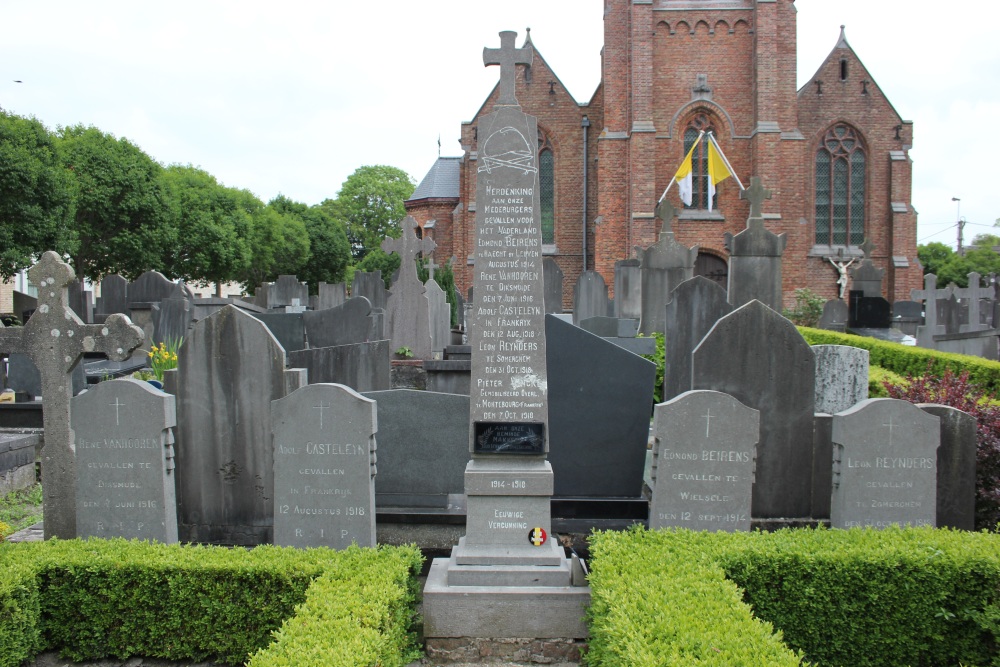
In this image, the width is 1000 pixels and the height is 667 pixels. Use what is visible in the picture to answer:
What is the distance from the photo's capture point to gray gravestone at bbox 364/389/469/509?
21.9 feet

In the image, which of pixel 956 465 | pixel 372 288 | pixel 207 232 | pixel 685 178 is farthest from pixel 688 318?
pixel 207 232

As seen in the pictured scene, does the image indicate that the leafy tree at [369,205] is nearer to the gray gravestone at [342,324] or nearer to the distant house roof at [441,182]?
the distant house roof at [441,182]

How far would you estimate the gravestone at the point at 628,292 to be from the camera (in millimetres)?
18828

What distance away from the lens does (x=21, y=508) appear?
7.56m

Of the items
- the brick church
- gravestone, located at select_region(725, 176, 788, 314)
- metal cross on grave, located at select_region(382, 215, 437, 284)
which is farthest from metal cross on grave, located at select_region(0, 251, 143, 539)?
the brick church

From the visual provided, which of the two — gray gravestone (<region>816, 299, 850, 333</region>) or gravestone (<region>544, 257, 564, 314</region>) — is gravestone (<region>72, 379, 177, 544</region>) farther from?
gray gravestone (<region>816, 299, 850, 333</region>)

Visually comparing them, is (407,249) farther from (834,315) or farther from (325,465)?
(834,315)

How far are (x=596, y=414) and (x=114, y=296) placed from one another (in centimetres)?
1425

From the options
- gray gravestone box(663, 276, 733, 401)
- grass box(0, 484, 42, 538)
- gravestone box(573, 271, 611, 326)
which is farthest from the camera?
gravestone box(573, 271, 611, 326)

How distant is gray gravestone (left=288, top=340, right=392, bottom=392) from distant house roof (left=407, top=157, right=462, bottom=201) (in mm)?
27087

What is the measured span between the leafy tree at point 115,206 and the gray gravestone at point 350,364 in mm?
22140

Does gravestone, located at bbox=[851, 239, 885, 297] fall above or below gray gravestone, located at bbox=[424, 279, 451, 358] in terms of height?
above

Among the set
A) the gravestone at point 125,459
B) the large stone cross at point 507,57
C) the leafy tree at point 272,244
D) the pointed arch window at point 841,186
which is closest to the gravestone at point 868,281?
the pointed arch window at point 841,186

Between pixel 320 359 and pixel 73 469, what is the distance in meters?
2.74
